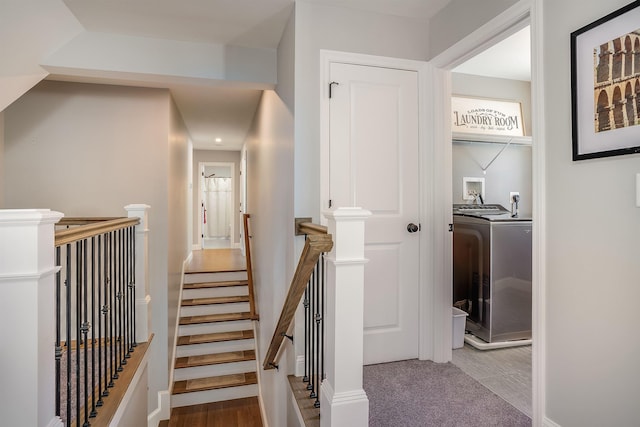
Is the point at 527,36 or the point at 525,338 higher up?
the point at 527,36

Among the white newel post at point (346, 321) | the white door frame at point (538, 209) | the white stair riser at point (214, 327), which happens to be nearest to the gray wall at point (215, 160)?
the white stair riser at point (214, 327)

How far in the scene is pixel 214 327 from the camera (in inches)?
184

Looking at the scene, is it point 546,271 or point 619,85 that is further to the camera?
point 546,271

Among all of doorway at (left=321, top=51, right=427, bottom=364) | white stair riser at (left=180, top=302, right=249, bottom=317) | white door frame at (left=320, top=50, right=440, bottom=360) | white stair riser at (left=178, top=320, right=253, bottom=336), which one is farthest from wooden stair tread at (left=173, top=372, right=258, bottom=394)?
white door frame at (left=320, top=50, right=440, bottom=360)

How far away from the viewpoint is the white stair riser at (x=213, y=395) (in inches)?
157

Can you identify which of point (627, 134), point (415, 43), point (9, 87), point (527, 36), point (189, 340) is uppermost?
point (527, 36)

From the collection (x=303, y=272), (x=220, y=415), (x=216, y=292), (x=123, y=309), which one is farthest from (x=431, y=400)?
(x=216, y=292)

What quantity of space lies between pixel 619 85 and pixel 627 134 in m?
0.18

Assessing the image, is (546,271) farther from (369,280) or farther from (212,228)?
(212,228)

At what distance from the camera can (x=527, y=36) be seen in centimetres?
259

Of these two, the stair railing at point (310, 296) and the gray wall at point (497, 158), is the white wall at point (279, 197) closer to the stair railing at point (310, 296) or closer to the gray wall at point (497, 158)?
the stair railing at point (310, 296)

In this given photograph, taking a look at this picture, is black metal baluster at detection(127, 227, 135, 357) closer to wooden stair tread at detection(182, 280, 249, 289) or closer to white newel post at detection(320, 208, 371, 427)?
white newel post at detection(320, 208, 371, 427)

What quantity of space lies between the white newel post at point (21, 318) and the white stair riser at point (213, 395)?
3.26m

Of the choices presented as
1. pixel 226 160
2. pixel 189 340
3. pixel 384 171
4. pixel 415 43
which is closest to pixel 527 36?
pixel 415 43
